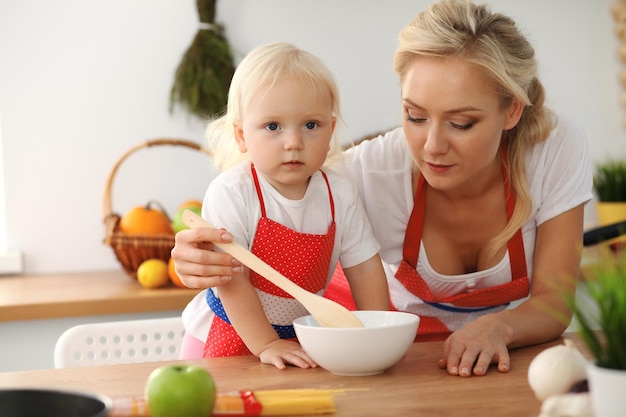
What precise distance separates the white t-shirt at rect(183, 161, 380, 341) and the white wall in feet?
4.55

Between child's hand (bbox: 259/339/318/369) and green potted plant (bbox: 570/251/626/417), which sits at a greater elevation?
green potted plant (bbox: 570/251/626/417)

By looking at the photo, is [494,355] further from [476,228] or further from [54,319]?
[54,319]

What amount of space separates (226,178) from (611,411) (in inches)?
32.1

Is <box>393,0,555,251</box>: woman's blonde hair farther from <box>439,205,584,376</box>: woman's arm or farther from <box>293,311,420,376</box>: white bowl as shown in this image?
<box>293,311,420,376</box>: white bowl

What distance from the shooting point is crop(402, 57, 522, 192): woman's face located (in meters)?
1.46

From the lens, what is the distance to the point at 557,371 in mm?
1001

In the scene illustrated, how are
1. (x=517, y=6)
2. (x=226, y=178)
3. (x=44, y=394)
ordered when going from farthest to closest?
(x=517, y=6)
(x=226, y=178)
(x=44, y=394)

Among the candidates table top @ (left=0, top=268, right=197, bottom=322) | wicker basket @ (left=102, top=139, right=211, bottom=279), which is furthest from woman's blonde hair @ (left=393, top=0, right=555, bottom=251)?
wicker basket @ (left=102, top=139, right=211, bottom=279)

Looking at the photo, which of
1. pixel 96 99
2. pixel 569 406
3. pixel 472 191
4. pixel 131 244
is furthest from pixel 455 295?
pixel 96 99

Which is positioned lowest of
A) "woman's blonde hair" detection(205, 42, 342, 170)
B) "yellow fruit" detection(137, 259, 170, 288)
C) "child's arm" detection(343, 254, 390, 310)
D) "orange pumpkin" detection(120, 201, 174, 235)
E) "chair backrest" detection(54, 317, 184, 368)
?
"yellow fruit" detection(137, 259, 170, 288)

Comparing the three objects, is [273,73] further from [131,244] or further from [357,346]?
[131,244]

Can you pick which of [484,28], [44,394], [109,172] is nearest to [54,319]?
[109,172]

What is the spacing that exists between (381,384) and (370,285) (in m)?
0.35

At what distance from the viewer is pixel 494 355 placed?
1302 mm
